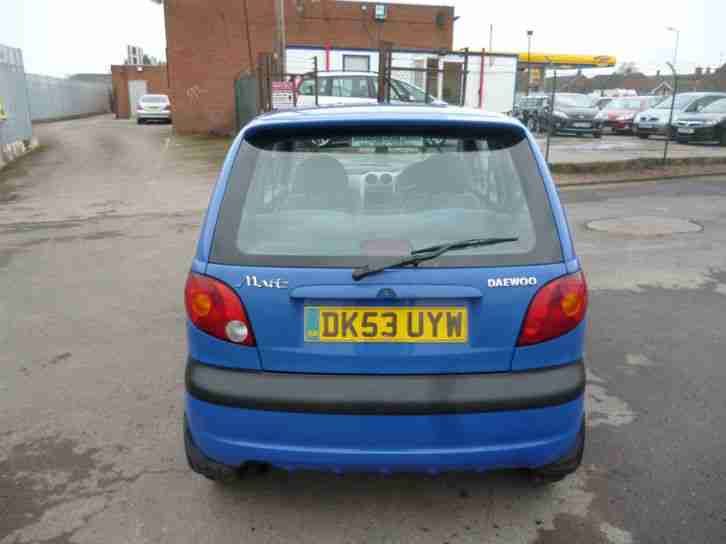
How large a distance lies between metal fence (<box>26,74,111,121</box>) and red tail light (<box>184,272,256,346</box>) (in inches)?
1297

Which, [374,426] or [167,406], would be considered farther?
[167,406]

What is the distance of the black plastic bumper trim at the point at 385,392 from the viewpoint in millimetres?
2281

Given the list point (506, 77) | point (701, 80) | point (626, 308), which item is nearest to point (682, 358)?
point (626, 308)

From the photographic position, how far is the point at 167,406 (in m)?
3.65

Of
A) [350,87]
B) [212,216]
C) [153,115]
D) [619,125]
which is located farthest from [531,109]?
[212,216]

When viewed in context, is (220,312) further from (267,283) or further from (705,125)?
(705,125)

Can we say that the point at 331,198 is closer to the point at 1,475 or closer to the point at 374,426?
the point at 374,426

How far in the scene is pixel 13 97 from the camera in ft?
54.2

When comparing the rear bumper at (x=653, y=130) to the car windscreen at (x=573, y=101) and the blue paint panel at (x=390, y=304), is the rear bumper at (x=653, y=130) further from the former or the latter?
the blue paint panel at (x=390, y=304)

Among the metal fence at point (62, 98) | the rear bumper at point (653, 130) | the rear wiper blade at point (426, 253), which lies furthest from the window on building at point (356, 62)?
the rear wiper blade at point (426, 253)

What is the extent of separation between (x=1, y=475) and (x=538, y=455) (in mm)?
2495

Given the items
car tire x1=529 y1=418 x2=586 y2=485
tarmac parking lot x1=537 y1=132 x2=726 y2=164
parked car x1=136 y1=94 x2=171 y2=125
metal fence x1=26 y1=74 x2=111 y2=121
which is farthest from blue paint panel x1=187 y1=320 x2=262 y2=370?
parked car x1=136 y1=94 x2=171 y2=125

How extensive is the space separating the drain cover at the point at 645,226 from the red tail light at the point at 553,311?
623 cm

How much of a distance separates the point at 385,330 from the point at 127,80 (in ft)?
165
